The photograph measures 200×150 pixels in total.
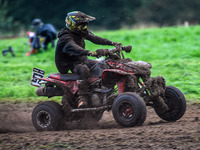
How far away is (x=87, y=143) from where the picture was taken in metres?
5.52

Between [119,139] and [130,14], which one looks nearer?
[119,139]

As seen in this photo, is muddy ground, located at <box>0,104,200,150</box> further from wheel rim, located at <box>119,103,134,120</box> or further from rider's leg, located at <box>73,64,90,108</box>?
rider's leg, located at <box>73,64,90,108</box>

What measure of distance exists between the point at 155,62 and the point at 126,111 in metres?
9.25

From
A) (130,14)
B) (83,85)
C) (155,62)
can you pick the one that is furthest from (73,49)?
(130,14)

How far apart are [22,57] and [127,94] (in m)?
16.1

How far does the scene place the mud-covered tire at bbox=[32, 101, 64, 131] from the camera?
730cm

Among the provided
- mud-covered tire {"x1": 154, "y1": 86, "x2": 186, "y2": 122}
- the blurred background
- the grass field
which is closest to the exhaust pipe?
mud-covered tire {"x1": 154, "y1": 86, "x2": 186, "y2": 122}

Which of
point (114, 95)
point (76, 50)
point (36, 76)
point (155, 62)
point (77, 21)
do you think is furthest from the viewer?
point (155, 62)

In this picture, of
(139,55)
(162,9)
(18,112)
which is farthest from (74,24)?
(162,9)

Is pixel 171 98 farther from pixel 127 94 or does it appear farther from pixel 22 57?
pixel 22 57

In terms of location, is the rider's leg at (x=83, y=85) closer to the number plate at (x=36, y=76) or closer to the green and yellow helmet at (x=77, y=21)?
the green and yellow helmet at (x=77, y=21)

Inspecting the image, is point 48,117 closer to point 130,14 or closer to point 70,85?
point 70,85

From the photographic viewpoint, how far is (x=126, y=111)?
637 cm

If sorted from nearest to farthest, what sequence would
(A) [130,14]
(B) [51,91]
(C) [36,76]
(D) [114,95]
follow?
(D) [114,95] → (B) [51,91] → (C) [36,76] → (A) [130,14]
